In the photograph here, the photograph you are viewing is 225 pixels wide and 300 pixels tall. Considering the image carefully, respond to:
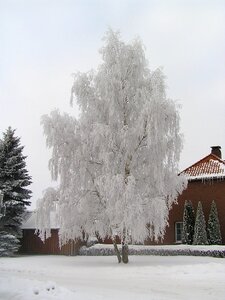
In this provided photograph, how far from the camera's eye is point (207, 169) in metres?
Result: 32.5

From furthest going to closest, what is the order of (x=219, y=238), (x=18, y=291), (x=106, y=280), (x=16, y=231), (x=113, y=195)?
(x=16, y=231) → (x=219, y=238) → (x=113, y=195) → (x=106, y=280) → (x=18, y=291)

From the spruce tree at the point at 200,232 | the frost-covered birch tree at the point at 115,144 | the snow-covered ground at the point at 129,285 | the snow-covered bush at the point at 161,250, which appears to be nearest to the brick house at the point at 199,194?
the snow-covered bush at the point at 161,250

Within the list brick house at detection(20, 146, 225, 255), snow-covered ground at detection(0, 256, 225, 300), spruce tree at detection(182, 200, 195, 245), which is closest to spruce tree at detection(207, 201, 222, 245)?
spruce tree at detection(182, 200, 195, 245)

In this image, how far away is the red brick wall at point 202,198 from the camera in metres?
31.4

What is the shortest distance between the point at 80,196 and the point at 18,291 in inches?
476

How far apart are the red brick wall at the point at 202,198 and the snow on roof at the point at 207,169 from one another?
500 mm

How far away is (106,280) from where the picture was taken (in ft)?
51.2

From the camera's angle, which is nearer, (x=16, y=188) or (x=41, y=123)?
(x=41, y=123)

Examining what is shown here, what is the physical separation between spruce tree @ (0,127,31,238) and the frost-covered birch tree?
1001cm

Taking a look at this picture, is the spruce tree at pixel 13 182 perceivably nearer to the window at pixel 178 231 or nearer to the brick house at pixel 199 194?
the brick house at pixel 199 194

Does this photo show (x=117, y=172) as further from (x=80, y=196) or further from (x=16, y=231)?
(x=16, y=231)

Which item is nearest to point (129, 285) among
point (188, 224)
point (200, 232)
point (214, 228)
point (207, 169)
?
point (200, 232)

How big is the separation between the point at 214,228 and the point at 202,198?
3.66 m

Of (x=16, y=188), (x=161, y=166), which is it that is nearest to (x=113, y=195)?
(x=161, y=166)
